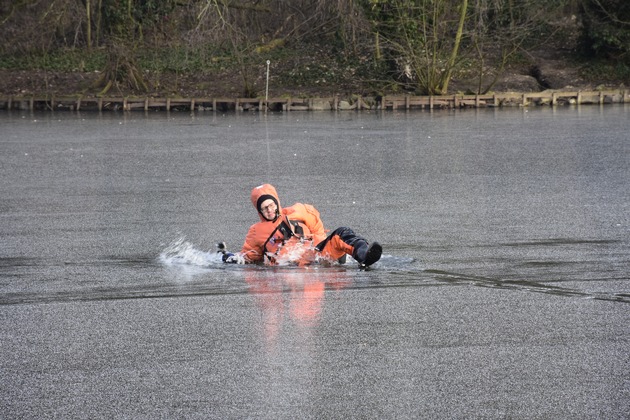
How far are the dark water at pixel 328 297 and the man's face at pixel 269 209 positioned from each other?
21.8 inches

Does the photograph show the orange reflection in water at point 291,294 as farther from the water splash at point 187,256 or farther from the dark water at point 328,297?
the water splash at point 187,256

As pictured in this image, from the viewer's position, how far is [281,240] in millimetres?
10523

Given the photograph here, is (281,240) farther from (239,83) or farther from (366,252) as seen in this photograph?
(239,83)

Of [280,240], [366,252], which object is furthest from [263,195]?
[366,252]

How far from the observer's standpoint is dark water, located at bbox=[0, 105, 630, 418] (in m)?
6.33

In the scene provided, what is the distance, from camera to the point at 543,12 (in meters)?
43.8

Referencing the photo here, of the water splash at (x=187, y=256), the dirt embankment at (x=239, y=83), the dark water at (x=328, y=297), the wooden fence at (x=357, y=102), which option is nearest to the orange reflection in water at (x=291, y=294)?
the dark water at (x=328, y=297)

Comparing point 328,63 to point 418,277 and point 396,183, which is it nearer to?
point 396,183

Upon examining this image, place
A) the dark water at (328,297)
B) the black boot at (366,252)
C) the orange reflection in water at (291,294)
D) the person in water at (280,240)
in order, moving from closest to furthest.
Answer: the dark water at (328,297) → the orange reflection in water at (291,294) → the black boot at (366,252) → the person in water at (280,240)

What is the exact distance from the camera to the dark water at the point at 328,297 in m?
6.33

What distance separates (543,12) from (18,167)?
2841 centimetres

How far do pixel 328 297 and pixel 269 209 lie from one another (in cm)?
187

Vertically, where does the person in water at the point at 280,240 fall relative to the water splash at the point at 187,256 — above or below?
above

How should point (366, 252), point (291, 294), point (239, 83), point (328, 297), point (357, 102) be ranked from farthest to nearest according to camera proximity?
1. point (239, 83)
2. point (357, 102)
3. point (366, 252)
4. point (291, 294)
5. point (328, 297)
